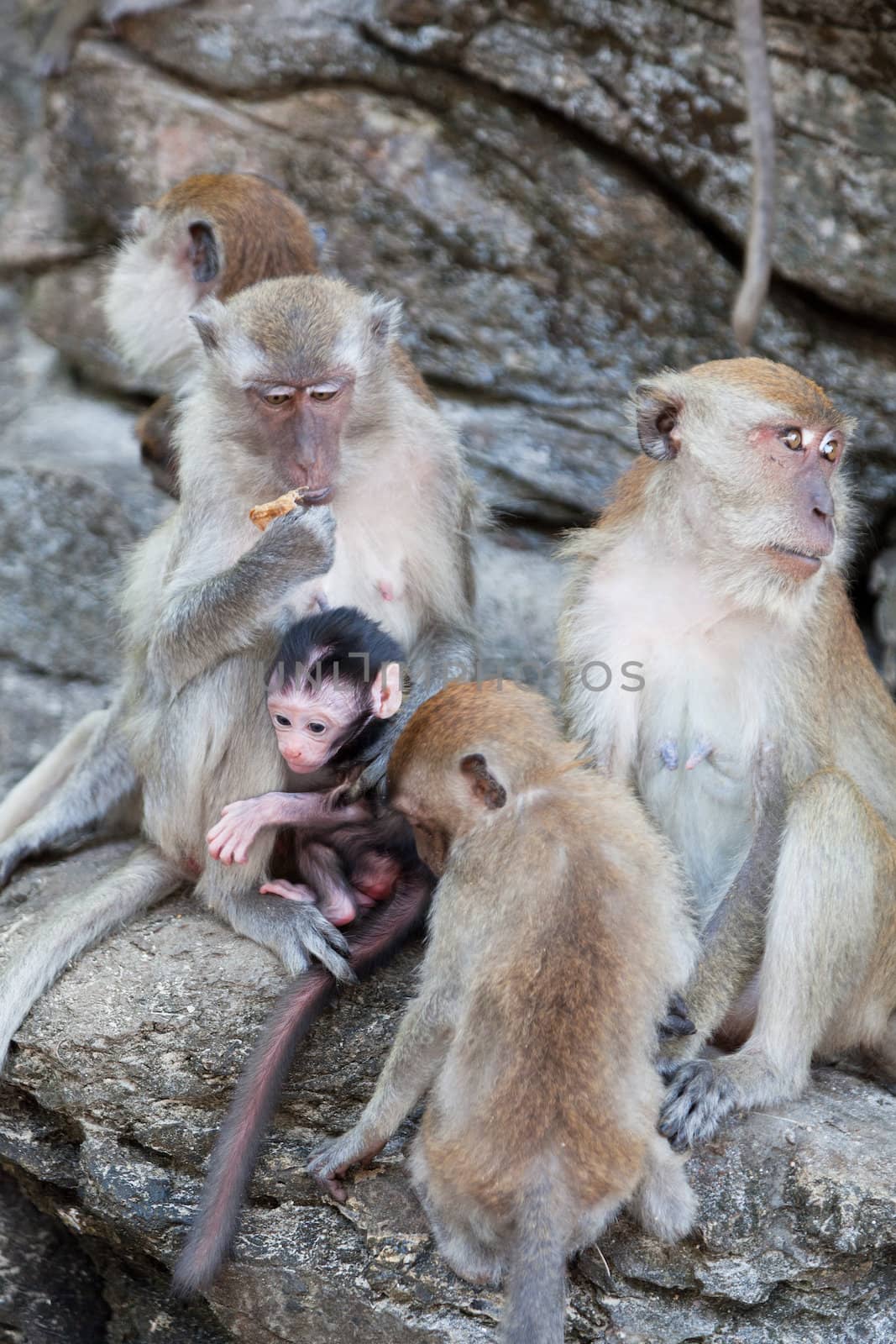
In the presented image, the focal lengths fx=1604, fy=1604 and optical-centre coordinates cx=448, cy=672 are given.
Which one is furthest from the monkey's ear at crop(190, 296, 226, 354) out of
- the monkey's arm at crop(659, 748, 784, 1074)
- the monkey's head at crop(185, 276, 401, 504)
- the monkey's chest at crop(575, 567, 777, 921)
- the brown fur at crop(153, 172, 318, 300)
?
the monkey's arm at crop(659, 748, 784, 1074)

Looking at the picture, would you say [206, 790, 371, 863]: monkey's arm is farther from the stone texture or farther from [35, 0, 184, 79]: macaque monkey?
[35, 0, 184, 79]: macaque monkey

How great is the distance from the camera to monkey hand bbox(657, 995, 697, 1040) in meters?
3.74

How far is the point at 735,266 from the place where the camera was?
6.04m

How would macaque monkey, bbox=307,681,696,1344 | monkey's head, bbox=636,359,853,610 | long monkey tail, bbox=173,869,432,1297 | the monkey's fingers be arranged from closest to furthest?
macaque monkey, bbox=307,681,696,1344, long monkey tail, bbox=173,869,432,1297, monkey's head, bbox=636,359,853,610, the monkey's fingers

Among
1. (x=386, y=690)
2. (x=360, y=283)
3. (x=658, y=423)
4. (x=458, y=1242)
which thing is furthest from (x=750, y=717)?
(x=360, y=283)

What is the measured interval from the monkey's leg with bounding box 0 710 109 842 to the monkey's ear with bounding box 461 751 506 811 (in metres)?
2.12

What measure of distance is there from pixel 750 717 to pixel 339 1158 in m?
1.44

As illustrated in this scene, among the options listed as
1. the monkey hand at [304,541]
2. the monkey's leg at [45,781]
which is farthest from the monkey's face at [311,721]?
the monkey's leg at [45,781]

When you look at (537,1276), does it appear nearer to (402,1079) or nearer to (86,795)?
(402,1079)

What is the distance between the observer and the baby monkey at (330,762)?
3957 millimetres

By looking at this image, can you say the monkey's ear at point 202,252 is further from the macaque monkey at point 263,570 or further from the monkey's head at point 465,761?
the monkey's head at point 465,761

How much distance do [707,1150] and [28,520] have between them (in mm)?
4161

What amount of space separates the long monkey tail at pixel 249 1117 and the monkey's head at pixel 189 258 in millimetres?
2207

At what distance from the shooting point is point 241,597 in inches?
159
